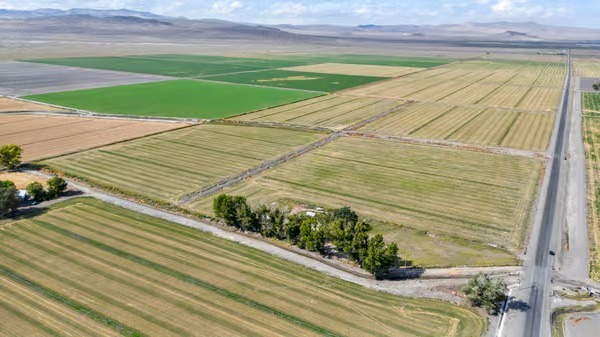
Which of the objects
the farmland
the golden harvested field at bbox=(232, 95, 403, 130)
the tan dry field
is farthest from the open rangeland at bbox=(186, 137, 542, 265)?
the farmland

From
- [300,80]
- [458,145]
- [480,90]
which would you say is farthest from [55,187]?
[480,90]

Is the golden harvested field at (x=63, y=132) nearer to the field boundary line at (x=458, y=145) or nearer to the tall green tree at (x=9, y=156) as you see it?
the tall green tree at (x=9, y=156)

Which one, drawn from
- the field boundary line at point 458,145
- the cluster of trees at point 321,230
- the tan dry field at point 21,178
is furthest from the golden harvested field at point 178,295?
the field boundary line at point 458,145

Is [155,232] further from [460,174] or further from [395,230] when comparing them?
[460,174]

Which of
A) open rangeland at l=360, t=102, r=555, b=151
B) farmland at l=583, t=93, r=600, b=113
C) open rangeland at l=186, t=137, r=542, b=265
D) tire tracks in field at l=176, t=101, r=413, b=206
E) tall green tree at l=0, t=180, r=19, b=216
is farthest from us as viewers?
farmland at l=583, t=93, r=600, b=113

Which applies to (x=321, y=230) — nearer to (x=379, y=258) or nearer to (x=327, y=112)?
(x=379, y=258)

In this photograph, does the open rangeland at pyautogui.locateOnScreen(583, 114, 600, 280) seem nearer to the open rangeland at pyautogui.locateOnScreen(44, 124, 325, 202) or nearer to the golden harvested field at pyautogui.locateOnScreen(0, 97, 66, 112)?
the open rangeland at pyautogui.locateOnScreen(44, 124, 325, 202)

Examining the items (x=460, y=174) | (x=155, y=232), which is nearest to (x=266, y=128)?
(x=460, y=174)
